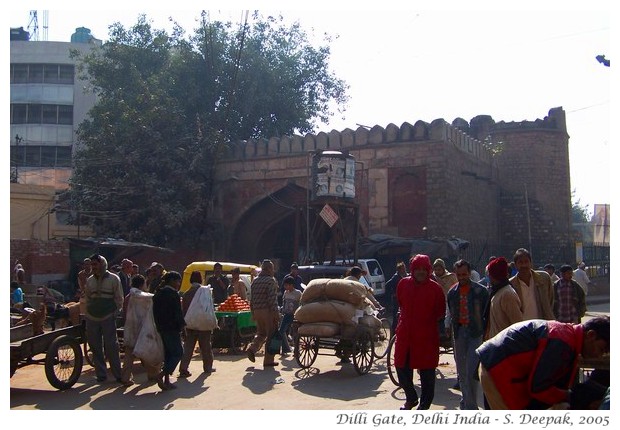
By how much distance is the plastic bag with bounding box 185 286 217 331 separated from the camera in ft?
29.0

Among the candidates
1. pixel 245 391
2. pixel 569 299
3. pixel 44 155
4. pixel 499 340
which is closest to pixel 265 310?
pixel 245 391

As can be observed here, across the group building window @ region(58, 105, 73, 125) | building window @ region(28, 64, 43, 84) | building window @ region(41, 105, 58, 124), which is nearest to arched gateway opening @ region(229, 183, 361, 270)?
building window @ region(58, 105, 73, 125)

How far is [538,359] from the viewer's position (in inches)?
155

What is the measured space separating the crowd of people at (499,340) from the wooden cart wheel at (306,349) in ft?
7.18

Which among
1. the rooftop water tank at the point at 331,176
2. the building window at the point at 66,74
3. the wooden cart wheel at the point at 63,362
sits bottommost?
the wooden cart wheel at the point at 63,362

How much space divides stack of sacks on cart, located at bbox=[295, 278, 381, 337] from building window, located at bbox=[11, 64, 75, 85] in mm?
32946

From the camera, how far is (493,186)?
82.2 feet

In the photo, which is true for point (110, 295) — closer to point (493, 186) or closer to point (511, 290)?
point (511, 290)

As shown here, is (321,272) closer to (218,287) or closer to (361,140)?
(218,287)

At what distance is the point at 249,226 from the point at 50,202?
21.8ft

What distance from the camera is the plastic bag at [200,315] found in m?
8.84

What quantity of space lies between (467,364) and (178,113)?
18906 mm

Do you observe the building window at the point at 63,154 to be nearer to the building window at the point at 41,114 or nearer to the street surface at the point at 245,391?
the building window at the point at 41,114

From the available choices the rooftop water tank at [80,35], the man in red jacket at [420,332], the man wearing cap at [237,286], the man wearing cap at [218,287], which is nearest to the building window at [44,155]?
the rooftop water tank at [80,35]
